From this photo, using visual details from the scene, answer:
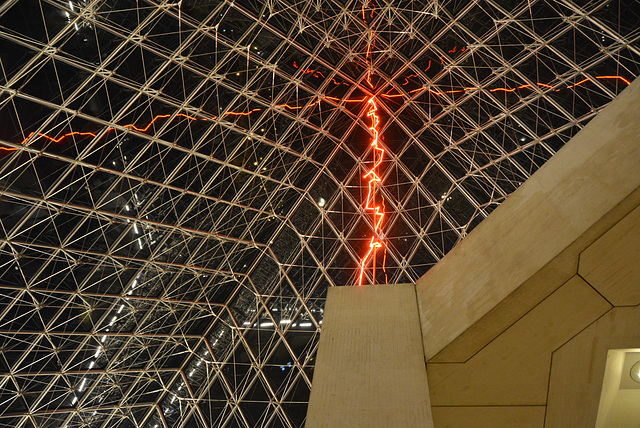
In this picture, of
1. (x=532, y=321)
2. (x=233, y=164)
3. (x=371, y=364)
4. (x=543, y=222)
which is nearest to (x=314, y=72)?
(x=233, y=164)

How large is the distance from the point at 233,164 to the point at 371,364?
14.9m

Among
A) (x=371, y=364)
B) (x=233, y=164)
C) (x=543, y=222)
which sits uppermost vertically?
(x=543, y=222)

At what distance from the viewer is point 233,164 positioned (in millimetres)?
17156

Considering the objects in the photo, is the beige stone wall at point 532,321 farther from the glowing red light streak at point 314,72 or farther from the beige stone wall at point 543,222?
the glowing red light streak at point 314,72

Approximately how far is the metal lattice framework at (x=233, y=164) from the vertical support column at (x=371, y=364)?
497 inches

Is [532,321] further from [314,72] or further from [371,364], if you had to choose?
[314,72]

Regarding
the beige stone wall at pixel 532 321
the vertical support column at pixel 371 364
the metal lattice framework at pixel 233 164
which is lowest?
the metal lattice framework at pixel 233 164

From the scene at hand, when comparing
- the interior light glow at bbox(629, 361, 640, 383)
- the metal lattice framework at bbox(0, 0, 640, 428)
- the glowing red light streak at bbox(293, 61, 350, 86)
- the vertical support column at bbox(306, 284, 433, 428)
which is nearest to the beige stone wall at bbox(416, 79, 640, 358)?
the vertical support column at bbox(306, 284, 433, 428)

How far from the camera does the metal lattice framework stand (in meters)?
13.3

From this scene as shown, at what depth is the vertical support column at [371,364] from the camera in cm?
269

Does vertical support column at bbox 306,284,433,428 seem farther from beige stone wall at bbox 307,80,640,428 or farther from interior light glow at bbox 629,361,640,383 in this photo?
interior light glow at bbox 629,361,640,383

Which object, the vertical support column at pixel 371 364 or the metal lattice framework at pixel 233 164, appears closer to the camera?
the vertical support column at pixel 371 364

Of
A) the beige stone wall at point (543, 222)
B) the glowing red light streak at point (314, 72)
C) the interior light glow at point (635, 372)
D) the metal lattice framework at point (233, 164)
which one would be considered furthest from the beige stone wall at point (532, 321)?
the glowing red light streak at point (314, 72)

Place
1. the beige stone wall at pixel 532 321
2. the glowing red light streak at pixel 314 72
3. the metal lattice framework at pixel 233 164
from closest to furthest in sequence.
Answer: the beige stone wall at pixel 532 321, the metal lattice framework at pixel 233 164, the glowing red light streak at pixel 314 72
